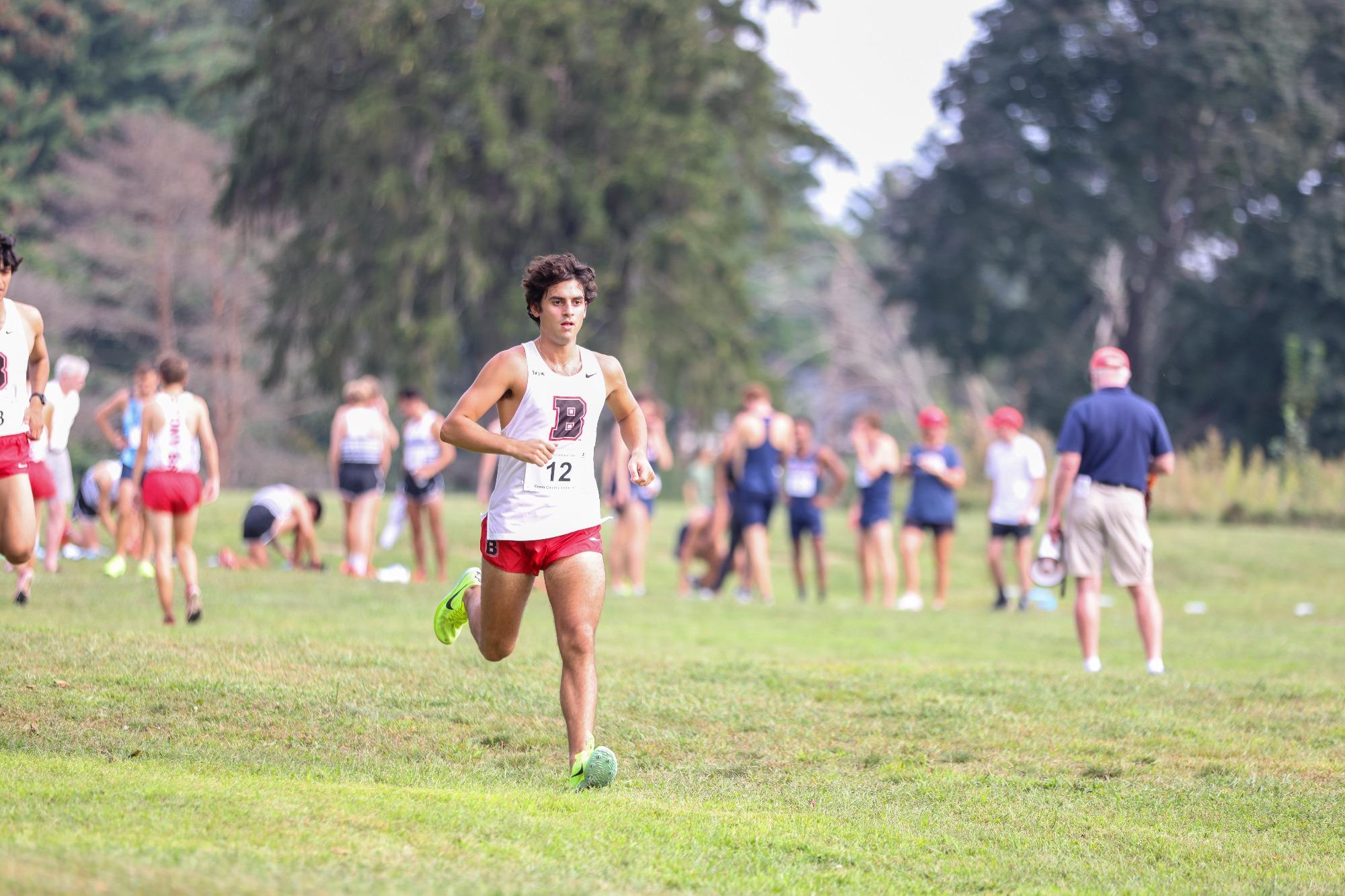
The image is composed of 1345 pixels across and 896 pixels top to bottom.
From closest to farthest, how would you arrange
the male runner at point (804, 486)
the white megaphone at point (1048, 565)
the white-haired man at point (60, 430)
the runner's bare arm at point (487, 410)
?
1. the runner's bare arm at point (487, 410)
2. the white megaphone at point (1048, 565)
3. the white-haired man at point (60, 430)
4. the male runner at point (804, 486)

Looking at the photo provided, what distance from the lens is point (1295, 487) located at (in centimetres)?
2903

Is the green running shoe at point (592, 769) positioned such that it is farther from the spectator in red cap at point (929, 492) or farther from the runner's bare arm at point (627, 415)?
the spectator in red cap at point (929, 492)

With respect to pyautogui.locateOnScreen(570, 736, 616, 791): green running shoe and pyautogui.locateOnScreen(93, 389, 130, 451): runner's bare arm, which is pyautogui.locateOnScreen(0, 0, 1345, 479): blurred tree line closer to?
pyautogui.locateOnScreen(93, 389, 130, 451): runner's bare arm

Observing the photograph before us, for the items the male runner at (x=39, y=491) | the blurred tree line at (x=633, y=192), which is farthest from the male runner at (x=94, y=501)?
the blurred tree line at (x=633, y=192)

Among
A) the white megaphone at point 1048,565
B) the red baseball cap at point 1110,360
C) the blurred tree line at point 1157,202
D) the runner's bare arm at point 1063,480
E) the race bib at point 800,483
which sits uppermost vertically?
the blurred tree line at point 1157,202

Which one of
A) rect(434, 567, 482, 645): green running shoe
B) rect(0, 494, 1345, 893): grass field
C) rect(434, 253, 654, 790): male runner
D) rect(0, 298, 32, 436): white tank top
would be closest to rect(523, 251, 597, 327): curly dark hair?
rect(434, 253, 654, 790): male runner

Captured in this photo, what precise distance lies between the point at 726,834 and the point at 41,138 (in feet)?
154

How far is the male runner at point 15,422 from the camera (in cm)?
788

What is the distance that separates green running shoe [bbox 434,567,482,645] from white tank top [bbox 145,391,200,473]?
13.5 feet

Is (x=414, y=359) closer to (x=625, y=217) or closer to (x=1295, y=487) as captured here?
(x=625, y=217)

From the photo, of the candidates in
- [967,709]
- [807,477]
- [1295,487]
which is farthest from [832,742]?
[1295,487]

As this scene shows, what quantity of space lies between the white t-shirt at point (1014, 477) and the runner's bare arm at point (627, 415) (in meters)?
11.0

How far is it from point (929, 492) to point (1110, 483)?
6919mm

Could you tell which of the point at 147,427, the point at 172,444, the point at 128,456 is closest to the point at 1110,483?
the point at 172,444
